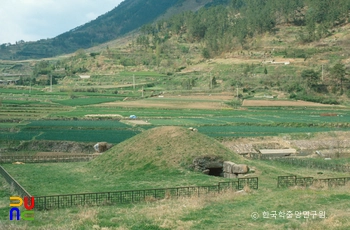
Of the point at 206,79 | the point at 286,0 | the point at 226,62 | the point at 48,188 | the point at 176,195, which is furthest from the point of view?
the point at 286,0

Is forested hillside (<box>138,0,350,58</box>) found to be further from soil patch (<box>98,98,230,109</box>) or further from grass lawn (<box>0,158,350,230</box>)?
grass lawn (<box>0,158,350,230</box>)

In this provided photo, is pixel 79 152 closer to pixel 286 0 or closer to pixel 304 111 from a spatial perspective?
pixel 304 111

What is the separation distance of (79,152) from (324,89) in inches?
2096

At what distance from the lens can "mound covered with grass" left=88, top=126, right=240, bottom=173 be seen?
25.9m

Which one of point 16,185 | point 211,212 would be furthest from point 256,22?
point 211,212

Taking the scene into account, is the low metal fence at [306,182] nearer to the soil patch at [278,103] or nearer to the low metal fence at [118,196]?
the low metal fence at [118,196]

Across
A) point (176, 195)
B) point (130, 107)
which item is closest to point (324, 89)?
point (130, 107)

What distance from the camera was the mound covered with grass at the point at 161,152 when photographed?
25919mm

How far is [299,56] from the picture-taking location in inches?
3989

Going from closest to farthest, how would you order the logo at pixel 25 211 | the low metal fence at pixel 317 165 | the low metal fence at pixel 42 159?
the logo at pixel 25 211, the low metal fence at pixel 317 165, the low metal fence at pixel 42 159

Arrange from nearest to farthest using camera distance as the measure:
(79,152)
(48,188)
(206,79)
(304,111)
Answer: (48,188)
(79,152)
(304,111)
(206,79)

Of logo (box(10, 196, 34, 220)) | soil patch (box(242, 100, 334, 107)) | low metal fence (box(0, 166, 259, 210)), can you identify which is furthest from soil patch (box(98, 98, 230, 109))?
logo (box(10, 196, 34, 220))

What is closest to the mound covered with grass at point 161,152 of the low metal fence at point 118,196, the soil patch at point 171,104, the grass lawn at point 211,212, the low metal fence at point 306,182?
the grass lawn at point 211,212

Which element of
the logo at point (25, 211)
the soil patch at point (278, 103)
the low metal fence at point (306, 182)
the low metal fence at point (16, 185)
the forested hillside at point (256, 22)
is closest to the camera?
the logo at point (25, 211)
